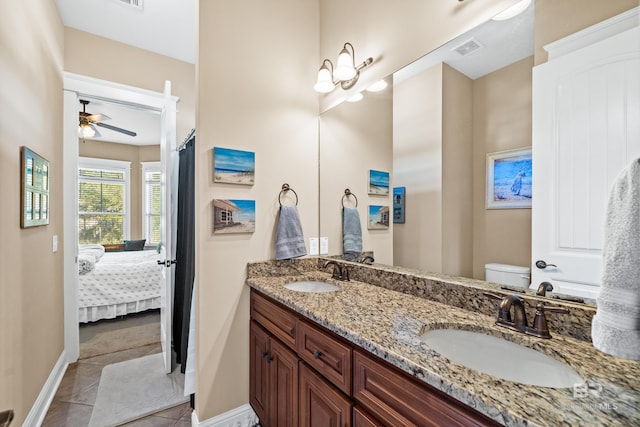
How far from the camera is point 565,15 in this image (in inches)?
37.2

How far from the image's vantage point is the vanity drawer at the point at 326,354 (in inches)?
39.0

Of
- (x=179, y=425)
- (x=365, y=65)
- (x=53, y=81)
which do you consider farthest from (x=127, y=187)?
(x=365, y=65)

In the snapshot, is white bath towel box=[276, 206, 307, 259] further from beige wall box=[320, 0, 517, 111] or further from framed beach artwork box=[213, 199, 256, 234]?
beige wall box=[320, 0, 517, 111]

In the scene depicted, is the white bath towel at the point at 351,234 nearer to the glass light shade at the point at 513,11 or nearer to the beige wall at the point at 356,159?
the beige wall at the point at 356,159

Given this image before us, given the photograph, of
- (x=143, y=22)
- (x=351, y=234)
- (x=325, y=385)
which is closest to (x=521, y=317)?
(x=325, y=385)

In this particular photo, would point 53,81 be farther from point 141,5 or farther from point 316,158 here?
point 316,158

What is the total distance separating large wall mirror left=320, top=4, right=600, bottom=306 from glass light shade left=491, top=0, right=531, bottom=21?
0.06ft

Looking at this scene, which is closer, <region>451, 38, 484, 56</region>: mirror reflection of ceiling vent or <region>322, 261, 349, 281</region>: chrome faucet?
<region>451, 38, 484, 56</region>: mirror reflection of ceiling vent

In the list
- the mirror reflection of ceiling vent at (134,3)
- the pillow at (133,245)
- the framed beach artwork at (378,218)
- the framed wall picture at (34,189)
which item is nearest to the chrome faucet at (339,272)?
the framed beach artwork at (378,218)

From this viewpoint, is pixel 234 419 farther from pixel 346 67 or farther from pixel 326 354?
pixel 346 67

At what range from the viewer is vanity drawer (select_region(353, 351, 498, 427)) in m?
0.66

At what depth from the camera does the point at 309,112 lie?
2076 millimetres

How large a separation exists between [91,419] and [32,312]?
2.58ft

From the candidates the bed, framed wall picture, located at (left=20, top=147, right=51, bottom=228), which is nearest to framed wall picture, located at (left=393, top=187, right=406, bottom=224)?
framed wall picture, located at (left=20, top=147, right=51, bottom=228)
